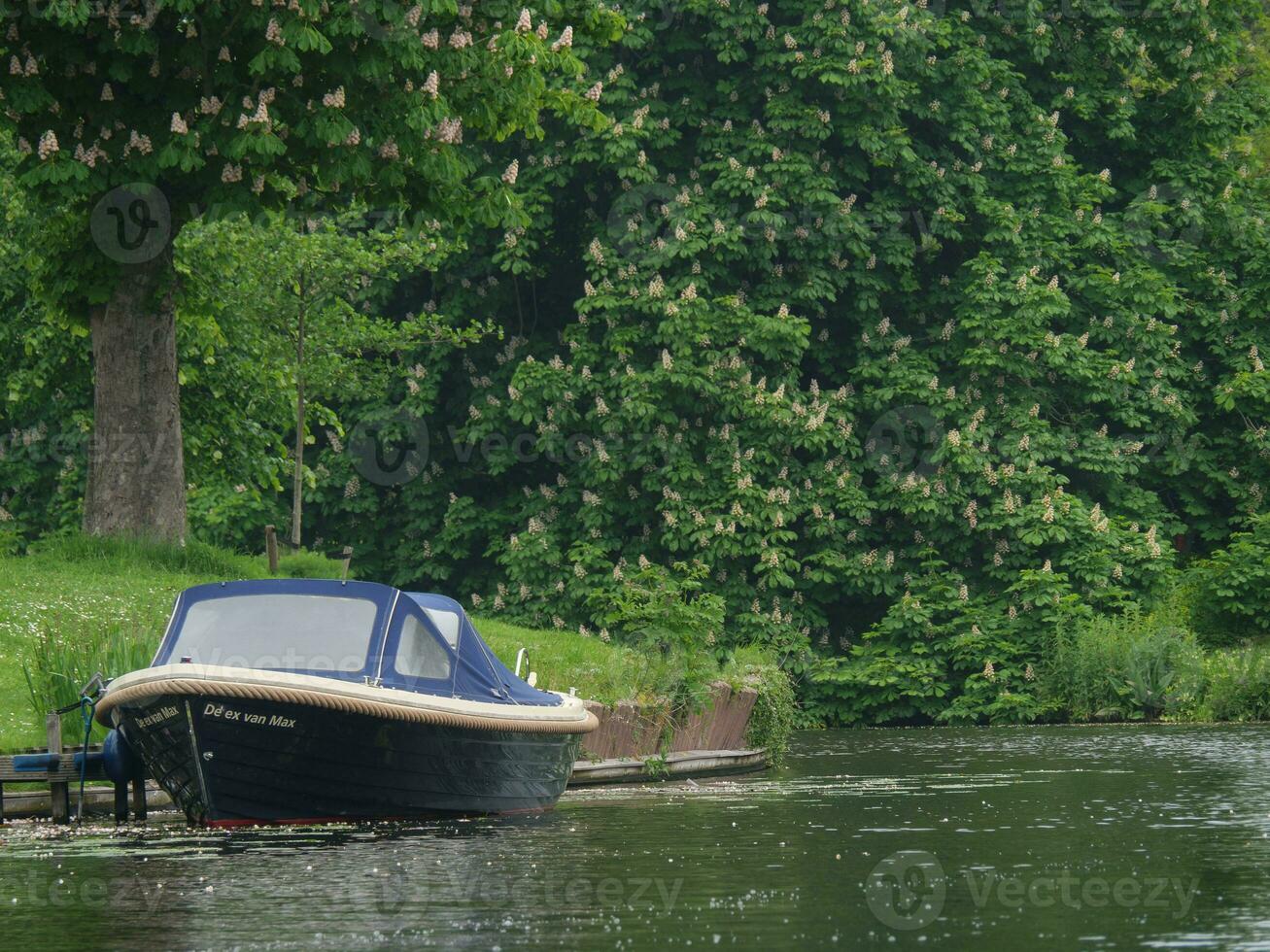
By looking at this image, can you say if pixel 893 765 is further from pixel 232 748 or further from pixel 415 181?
pixel 232 748

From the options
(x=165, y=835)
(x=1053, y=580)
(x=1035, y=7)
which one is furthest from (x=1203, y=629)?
(x=165, y=835)

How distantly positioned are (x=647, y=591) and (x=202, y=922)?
15508 millimetres

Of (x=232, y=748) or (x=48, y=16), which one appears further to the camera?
(x=48, y=16)

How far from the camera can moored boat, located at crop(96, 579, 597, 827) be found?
53.6ft

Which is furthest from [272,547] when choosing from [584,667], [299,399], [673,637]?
[299,399]

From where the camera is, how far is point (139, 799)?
18.2 metres

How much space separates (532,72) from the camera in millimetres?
24188

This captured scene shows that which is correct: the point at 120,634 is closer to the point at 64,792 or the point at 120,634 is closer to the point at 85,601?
the point at 64,792

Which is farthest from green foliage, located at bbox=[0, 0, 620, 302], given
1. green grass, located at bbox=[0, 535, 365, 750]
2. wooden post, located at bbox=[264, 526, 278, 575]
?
green grass, located at bbox=[0, 535, 365, 750]

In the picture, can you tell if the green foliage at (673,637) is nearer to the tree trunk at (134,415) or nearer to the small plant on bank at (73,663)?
the tree trunk at (134,415)

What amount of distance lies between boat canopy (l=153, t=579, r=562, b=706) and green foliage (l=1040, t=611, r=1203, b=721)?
1876 centimetres

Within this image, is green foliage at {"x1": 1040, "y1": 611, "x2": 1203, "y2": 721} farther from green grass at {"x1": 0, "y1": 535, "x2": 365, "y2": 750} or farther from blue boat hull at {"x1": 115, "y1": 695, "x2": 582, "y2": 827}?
blue boat hull at {"x1": 115, "y1": 695, "x2": 582, "y2": 827}

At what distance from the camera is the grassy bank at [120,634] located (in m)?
19.2

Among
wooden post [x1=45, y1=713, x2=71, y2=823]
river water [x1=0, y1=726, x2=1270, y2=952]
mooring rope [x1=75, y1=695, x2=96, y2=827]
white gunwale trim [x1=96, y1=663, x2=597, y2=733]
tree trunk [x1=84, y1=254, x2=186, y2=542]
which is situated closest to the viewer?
river water [x1=0, y1=726, x2=1270, y2=952]
